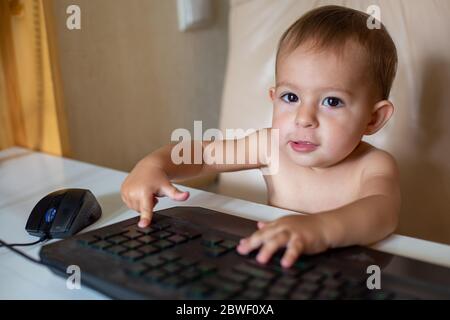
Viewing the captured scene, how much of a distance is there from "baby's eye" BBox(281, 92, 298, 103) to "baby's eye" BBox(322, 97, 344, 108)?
0.15ft

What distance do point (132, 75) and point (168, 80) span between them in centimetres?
12

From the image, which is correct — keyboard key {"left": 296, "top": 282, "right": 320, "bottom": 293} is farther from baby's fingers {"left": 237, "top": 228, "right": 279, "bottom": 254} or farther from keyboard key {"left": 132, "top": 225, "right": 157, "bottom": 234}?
keyboard key {"left": 132, "top": 225, "right": 157, "bottom": 234}

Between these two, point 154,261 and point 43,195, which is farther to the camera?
point 43,195

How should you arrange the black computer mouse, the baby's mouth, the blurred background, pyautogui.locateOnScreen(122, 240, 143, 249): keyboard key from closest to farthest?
pyautogui.locateOnScreen(122, 240, 143, 249): keyboard key, the black computer mouse, the baby's mouth, the blurred background

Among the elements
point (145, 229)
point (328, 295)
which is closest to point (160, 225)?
point (145, 229)

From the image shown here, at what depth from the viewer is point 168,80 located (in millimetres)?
1202

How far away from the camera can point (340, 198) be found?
0.79m

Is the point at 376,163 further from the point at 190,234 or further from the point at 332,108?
the point at 190,234

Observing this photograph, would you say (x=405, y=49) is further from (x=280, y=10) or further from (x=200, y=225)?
(x=200, y=225)

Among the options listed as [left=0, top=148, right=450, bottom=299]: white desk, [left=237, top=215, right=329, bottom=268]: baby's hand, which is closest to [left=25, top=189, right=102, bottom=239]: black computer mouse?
[left=0, top=148, right=450, bottom=299]: white desk

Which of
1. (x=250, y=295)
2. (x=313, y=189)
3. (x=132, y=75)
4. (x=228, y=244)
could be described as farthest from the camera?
(x=132, y=75)

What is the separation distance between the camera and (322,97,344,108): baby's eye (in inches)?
26.5

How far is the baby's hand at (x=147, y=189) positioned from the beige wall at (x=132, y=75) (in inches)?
16.2

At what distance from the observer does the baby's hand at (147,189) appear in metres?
0.62
